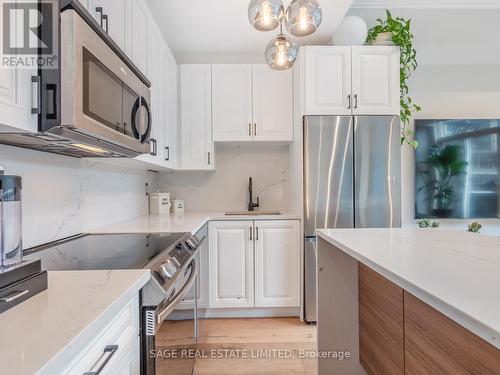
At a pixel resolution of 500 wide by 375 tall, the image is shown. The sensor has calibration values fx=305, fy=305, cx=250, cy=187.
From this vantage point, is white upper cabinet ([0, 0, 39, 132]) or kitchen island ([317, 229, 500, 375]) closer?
kitchen island ([317, 229, 500, 375])

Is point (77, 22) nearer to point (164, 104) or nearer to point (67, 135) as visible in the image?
point (67, 135)

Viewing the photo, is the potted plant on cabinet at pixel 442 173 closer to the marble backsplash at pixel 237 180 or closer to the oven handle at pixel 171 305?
the marble backsplash at pixel 237 180

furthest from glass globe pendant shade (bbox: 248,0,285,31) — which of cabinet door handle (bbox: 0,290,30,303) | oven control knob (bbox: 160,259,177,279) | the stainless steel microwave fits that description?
cabinet door handle (bbox: 0,290,30,303)

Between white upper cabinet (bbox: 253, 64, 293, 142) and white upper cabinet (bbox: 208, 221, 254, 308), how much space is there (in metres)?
0.92

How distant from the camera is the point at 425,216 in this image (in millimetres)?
3061

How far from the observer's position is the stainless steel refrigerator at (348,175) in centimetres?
257

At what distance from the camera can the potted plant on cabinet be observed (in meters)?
3.06

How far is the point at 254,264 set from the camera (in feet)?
8.89

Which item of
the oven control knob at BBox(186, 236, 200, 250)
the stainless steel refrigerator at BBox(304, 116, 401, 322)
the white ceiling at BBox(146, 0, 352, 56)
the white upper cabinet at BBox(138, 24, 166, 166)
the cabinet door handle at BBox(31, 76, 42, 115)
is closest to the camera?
the cabinet door handle at BBox(31, 76, 42, 115)

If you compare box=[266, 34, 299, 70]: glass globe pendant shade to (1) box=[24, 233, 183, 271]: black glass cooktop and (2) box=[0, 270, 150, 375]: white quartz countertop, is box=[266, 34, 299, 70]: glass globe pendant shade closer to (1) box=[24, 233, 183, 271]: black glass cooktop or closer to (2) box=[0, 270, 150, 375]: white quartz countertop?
(1) box=[24, 233, 183, 271]: black glass cooktop

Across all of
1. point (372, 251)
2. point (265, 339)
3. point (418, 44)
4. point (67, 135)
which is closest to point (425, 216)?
point (418, 44)

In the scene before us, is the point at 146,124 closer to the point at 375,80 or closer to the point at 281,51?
the point at 281,51

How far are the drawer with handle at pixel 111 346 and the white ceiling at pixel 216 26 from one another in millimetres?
2312

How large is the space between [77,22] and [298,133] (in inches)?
78.6
